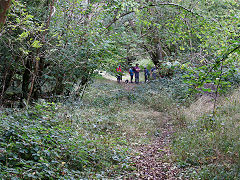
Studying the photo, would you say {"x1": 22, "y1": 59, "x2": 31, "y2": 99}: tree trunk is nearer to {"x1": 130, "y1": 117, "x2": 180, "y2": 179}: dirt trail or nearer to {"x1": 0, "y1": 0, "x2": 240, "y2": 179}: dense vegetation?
{"x1": 0, "y1": 0, "x2": 240, "y2": 179}: dense vegetation

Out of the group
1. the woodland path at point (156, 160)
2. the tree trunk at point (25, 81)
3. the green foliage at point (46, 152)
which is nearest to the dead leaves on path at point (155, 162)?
the woodland path at point (156, 160)

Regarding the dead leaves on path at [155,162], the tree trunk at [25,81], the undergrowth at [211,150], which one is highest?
the tree trunk at [25,81]

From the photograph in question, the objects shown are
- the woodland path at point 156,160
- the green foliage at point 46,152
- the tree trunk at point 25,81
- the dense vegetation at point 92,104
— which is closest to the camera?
the green foliage at point 46,152

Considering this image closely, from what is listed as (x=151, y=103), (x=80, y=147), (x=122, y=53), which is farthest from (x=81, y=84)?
(x=80, y=147)

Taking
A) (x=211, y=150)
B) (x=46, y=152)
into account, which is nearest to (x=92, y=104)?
(x=211, y=150)

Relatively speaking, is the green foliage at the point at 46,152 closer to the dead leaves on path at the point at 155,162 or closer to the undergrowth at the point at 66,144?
A: the undergrowth at the point at 66,144

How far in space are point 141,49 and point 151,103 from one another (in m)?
8.91

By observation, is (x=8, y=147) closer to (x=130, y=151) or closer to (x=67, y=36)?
(x=130, y=151)

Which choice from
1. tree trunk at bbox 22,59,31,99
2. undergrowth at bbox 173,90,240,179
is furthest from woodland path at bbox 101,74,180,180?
tree trunk at bbox 22,59,31,99

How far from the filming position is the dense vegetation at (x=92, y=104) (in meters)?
4.56

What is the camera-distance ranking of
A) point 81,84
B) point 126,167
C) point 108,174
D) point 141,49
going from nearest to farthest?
point 108,174 < point 126,167 < point 81,84 < point 141,49

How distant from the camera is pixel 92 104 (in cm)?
1196

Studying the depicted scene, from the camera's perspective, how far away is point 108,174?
4.96m

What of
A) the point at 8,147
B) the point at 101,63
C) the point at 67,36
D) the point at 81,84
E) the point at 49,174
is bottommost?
the point at 49,174
